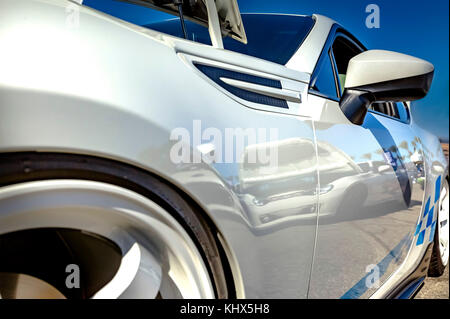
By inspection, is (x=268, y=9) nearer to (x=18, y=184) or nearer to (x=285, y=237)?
(x=285, y=237)

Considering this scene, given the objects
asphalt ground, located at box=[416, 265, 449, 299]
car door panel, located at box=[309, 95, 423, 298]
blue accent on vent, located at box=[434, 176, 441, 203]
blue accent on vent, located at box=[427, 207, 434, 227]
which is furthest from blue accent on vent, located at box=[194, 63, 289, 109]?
asphalt ground, located at box=[416, 265, 449, 299]

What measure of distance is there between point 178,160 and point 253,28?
104 centimetres

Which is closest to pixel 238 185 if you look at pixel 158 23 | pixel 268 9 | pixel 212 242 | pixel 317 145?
pixel 212 242

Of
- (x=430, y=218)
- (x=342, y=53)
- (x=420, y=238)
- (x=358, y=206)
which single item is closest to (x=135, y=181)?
(x=358, y=206)

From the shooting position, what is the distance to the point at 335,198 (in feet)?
3.83

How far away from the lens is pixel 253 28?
1.63 m

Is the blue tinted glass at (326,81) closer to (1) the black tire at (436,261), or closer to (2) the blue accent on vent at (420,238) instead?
(2) the blue accent on vent at (420,238)

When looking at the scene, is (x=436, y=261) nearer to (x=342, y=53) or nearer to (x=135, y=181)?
(x=342, y=53)

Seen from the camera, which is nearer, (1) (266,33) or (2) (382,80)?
(2) (382,80)

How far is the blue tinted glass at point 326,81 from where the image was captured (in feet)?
4.74

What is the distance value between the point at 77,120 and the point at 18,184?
0.50 feet

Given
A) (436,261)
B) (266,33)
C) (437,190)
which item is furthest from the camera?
(436,261)

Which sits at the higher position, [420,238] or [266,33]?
[266,33]

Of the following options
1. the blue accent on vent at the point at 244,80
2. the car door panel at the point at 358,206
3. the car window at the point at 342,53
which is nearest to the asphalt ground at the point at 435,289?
the car door panel at the point at 358,206
